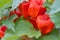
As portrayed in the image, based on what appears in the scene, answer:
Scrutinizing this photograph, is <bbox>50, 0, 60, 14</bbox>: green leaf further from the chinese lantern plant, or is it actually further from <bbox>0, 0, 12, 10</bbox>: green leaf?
<bbox>0, 0, 12, 10</bbox>: green leaf

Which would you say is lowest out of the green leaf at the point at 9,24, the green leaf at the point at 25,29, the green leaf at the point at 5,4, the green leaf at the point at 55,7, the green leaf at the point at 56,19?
the green leaf at the point at 25,29

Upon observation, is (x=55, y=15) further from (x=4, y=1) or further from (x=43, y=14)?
(x=4, y=1)

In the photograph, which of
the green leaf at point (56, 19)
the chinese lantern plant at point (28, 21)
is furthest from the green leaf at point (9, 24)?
the green leaf at point (56, 19)

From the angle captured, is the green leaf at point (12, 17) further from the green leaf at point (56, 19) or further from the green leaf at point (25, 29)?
the green leaf at point (56, 19)

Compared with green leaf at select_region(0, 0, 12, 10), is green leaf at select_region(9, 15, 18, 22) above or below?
below

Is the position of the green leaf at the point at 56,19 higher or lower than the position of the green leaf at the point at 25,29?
higher

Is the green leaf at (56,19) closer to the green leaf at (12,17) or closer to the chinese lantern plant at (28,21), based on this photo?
the chinese lantern plant at (28,21)

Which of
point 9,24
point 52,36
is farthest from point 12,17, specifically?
point 52,36

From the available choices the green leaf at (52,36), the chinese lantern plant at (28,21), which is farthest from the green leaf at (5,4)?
the green leaf at (52,36)

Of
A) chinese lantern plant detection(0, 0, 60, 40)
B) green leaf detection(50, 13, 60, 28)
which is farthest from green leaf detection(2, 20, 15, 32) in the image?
green leaf detection(50, 13, 60, 28)
